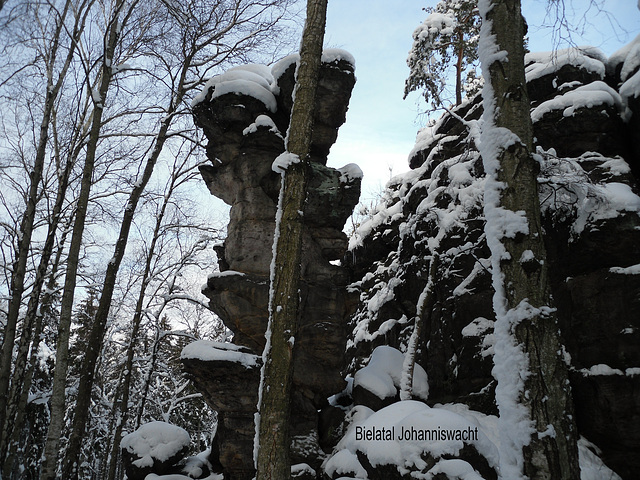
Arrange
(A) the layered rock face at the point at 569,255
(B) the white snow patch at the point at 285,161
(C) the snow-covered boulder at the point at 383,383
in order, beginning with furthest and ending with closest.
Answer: (C) the snow-covered boulder at the point at 383,383 → (A) the layered rock face at the point at 569,255 → (B) the white snow patch at the point at 285,161

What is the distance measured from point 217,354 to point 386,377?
16.3ft

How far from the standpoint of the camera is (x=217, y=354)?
10.2 meters

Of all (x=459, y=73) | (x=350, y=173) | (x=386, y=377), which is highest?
(x=459, y=73)

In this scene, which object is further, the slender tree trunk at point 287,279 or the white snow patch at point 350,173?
the white snow patch at point 350,173

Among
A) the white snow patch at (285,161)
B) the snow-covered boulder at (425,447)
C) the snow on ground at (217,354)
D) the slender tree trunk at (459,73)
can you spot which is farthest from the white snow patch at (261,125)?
the slender tree trunk at (459,73)

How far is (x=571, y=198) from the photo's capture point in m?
9.98

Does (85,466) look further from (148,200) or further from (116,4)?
(116,4)

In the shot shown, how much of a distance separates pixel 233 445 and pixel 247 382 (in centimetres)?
163

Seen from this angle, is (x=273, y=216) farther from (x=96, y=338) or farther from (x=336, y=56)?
(x=96, y=338)

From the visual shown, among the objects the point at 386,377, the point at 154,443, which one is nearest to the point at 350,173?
the point at 386,377

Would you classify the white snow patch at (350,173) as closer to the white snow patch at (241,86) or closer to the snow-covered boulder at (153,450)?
the white snow patch at (241,86)

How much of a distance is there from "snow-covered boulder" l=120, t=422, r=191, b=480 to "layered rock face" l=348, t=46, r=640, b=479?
7430mm

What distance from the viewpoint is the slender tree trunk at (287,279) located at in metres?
4.33

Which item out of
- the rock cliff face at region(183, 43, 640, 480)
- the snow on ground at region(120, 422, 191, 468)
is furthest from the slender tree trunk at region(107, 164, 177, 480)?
the rock cliff face at region(183, 43, 640, 480)
